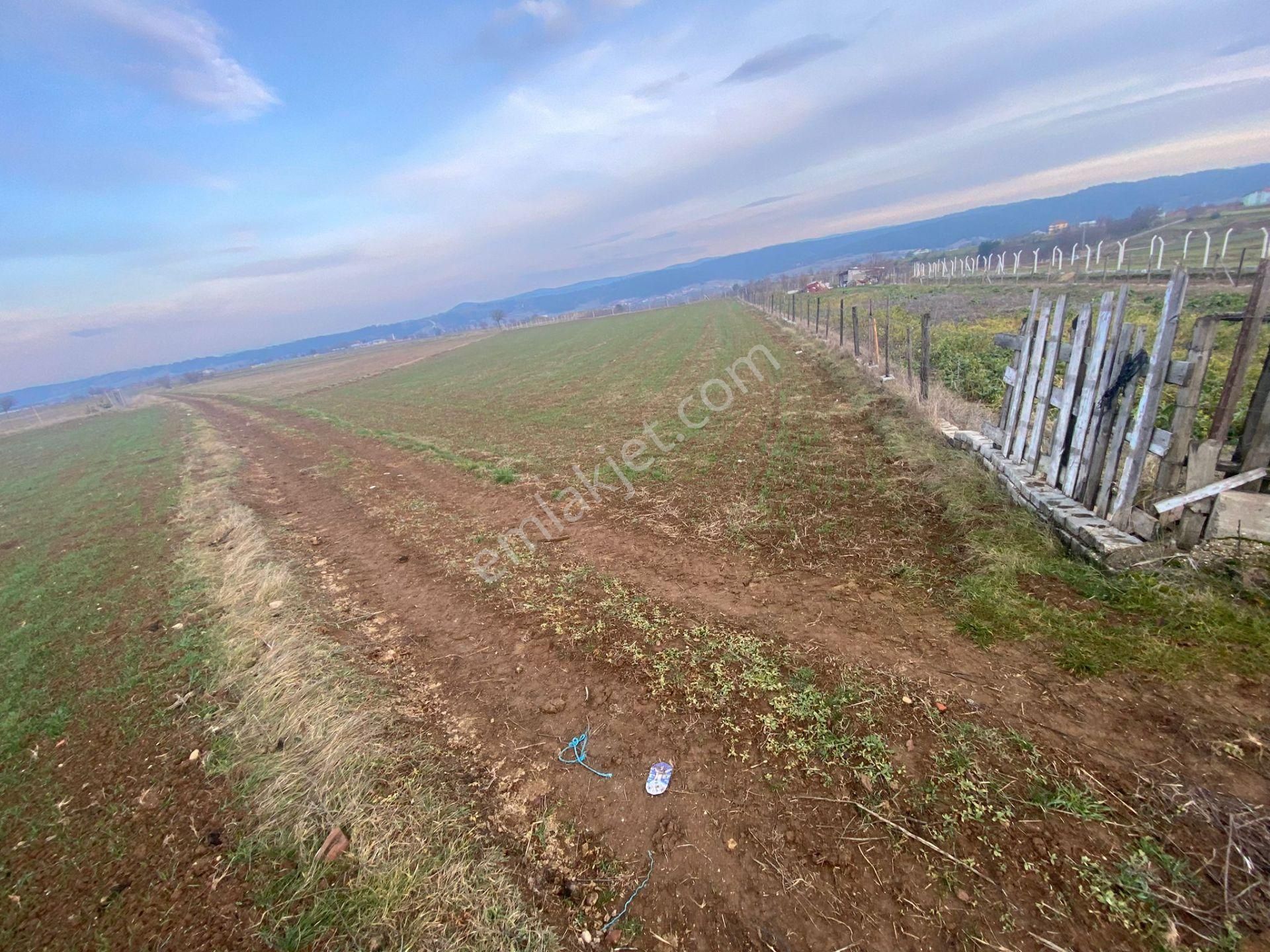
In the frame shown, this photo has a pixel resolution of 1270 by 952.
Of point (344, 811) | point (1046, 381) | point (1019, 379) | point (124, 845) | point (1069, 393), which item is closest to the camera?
point (344, 811)

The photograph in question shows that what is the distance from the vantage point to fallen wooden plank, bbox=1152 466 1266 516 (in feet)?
12.8

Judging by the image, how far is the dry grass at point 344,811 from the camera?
8.87ft

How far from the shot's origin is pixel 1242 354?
3936 millimetres

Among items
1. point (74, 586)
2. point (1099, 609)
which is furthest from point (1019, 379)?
point (74, 586)

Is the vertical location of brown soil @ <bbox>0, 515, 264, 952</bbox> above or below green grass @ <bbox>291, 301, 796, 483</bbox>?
below

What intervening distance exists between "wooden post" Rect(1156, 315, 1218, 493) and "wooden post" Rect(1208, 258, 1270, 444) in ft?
0.45

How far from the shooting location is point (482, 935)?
258 centimetres

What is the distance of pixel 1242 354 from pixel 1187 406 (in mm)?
465

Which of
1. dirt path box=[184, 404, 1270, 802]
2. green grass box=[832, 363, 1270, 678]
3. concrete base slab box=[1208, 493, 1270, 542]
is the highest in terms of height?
concrete base slab box=[1208, 493, 1270, 542]

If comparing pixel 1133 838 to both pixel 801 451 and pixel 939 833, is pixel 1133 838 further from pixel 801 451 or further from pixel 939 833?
pixel 801 451

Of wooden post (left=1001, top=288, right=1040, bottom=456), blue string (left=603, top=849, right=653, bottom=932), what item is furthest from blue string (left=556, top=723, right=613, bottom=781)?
wooden post (left=1001, top=288, right=1040, bottom=456)

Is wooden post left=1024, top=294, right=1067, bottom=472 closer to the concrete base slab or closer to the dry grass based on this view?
the concrete base slab

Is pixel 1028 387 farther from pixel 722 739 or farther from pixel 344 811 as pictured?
→ pixel 344 811

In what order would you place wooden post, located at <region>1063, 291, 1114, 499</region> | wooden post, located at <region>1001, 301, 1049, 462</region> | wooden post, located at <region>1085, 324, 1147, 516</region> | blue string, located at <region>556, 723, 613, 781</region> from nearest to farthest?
blue string, located at <region>556, 723, 613, 781</region>, wooden post, located at <region>1085, 324, 1147, 516</region>, wooden post, located at <region>1063, 291, 1114, 499</region>, wooden post, located at <region>1001, 301, 1049, 462</region>
